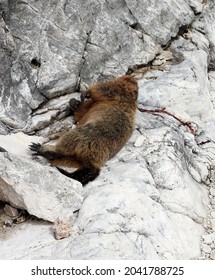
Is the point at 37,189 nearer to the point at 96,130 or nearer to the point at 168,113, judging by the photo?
the point at 96,130

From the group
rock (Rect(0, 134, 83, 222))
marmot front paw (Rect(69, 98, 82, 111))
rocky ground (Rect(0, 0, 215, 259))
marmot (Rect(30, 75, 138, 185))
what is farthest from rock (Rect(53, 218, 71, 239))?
marmot front paw (Rect(69, 98, 82, 111))

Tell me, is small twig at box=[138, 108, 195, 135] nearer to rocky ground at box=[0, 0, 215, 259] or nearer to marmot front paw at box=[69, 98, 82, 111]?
rocky ground at box=[0, 0, 215, 259]

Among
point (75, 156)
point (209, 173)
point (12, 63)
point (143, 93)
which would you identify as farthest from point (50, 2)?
point (209, 173)

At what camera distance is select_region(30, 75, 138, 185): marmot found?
784 centimetres

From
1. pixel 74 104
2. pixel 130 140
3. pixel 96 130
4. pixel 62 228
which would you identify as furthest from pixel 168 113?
pixel 62 228

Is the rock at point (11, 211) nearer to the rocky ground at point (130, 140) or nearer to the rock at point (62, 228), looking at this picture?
the rocky ground at point (130, 140)

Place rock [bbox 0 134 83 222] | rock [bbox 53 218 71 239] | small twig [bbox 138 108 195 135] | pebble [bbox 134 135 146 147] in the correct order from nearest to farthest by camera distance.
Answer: rock [bbox 53 218 71 239] < rock [bbox 0 134 83 222] < pebble [bbox 134 135 146 147] < small twig [bbox 138 108 195 135]

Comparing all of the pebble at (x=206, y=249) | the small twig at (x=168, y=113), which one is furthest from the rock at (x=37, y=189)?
the small twig at (x=168, y=113)

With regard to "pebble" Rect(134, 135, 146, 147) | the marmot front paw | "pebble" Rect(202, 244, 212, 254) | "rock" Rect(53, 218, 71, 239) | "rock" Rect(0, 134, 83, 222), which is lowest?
"pebble" Rect(202, 244, 212, 254)

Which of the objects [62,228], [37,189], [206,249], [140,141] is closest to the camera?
[62,228]

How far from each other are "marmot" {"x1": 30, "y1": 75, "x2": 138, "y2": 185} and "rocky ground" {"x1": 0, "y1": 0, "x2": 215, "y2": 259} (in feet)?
0.58

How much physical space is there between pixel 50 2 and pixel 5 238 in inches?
175

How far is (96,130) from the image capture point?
8125 millimetres

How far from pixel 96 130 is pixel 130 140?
0.81 m
